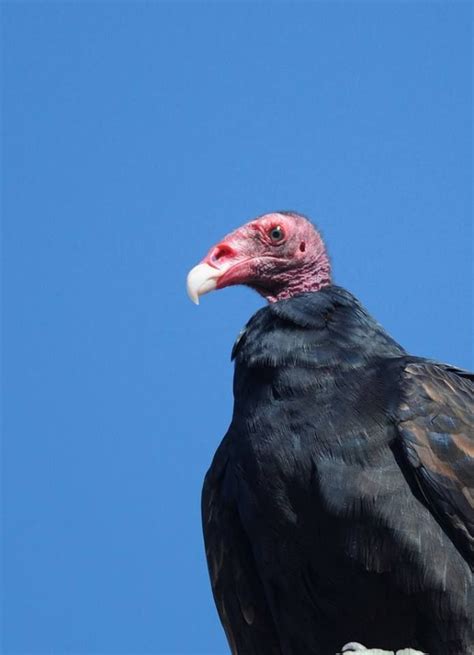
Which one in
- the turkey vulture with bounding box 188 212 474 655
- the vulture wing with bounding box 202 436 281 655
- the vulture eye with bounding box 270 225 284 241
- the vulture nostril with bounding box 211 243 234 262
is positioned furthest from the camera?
the vulture eye with bounding box 270 225 284 241

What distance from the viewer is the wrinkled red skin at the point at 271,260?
664cm

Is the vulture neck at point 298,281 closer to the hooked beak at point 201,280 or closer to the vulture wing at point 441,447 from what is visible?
the hooked beak at point 201,280

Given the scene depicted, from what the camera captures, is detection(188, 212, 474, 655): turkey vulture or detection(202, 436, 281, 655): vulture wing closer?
detection(188, 212, 474, 655): turkey vulture

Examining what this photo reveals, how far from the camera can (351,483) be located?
5.62 m

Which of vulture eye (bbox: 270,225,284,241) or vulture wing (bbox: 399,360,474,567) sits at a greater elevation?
vulture eye (bbox: 270,225,284,241)

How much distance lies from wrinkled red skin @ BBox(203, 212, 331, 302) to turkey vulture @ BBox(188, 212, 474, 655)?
1.24 ft

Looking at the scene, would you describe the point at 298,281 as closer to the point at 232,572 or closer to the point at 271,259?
the point at 271,259

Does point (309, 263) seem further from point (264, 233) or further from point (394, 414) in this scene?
point (394, 414)

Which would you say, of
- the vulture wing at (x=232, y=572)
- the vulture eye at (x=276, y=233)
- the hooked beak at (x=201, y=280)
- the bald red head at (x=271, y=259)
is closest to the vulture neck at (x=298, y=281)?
the bald red head at (x=271, y=259)

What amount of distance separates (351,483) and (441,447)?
0.46 metres

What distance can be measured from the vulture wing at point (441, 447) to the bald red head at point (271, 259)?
100 centimetres

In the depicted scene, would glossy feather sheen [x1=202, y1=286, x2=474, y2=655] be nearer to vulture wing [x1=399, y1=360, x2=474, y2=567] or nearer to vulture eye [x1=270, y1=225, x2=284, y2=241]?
vulture wing [x1=399, y1=360, x2=474, y2=567]

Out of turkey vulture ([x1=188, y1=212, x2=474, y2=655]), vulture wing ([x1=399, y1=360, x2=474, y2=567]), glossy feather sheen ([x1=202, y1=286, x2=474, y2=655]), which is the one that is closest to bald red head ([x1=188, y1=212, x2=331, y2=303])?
turkey vulture ([x1=188, y1=212, x2=474, y2=655])

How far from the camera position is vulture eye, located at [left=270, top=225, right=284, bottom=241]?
268 inches
